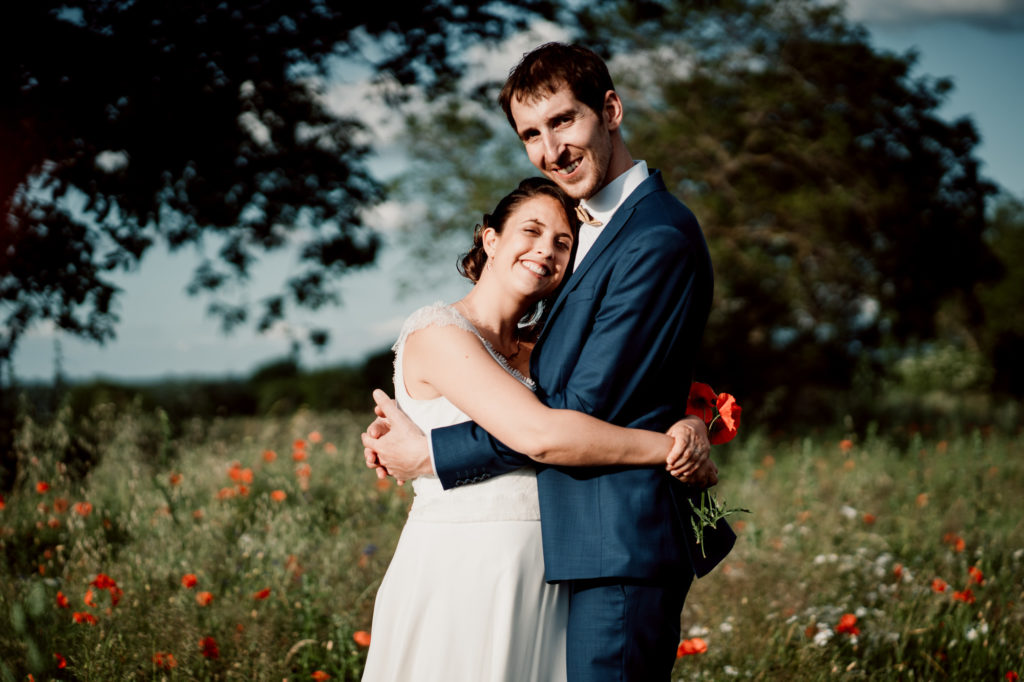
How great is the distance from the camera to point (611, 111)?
7.72 feet

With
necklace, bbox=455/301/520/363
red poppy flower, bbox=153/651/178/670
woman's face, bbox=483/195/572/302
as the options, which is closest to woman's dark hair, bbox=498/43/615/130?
woman's face, bbox=483/195/572/302

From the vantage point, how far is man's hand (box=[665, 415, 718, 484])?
2045 mm

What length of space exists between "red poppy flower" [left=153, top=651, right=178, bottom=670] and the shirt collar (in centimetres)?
234

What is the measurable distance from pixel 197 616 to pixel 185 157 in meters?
3.65

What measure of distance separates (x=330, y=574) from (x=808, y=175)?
12681 millimetres

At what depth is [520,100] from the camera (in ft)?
7.67

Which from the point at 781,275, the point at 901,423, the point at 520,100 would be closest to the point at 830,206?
the point at 781,275

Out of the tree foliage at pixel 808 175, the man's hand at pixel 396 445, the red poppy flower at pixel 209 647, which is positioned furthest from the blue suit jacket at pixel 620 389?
the tree foliage at pixel 808 175

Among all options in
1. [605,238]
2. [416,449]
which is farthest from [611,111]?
[416,449]

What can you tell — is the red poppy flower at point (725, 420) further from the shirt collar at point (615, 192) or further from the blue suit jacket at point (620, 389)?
the shirt collar at point (615, 192)

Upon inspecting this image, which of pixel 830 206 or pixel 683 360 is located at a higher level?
pixel 830 206

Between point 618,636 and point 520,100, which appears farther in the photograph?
point 520,100

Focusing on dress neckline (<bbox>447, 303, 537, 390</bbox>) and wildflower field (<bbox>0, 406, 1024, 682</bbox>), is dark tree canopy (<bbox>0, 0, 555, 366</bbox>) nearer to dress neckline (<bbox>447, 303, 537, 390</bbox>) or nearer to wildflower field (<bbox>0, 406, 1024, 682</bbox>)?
wildflower field (<bbox>0, 406, 1024, 682</bbox>)

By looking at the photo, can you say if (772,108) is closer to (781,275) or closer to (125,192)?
(781,275)
